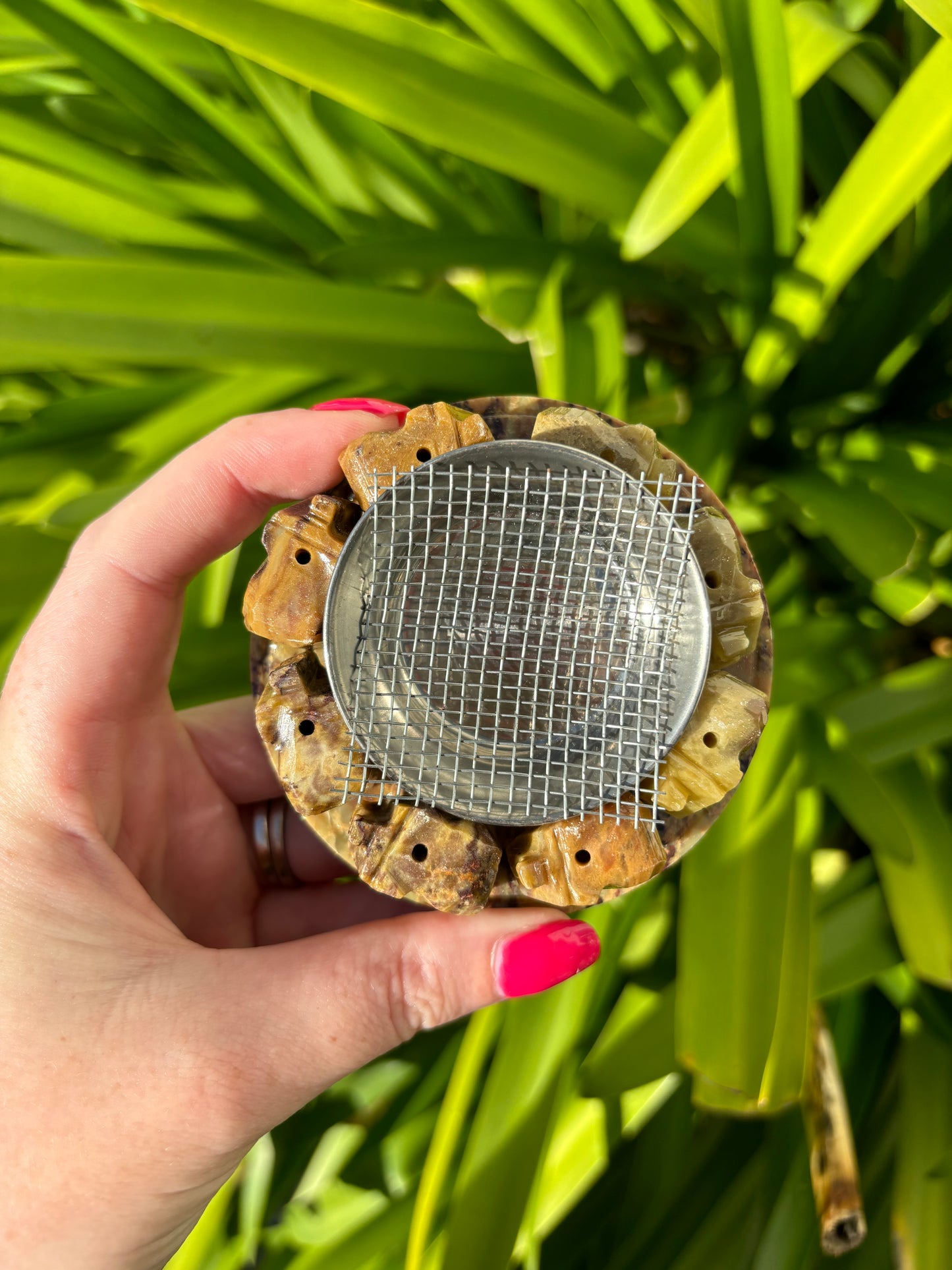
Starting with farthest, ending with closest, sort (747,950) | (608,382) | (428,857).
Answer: (608,382), (747,950), (428,857)

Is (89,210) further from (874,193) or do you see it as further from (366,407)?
(874,193)

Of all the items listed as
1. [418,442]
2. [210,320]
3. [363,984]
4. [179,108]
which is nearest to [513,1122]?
[363,984]

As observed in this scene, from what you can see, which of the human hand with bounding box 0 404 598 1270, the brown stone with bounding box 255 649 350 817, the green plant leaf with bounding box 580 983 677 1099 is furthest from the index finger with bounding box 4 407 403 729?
the green plant leaf with bounding box 580 983 677 1099

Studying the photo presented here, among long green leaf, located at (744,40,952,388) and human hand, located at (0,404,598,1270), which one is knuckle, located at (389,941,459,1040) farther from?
long green leaf, located at (744,40,952,388)

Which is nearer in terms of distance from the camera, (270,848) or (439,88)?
→ (439,88)

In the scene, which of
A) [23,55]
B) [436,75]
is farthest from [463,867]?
[23,55]

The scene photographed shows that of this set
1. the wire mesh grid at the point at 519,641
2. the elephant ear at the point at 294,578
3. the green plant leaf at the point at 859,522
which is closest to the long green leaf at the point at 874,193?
the green plant leaf at the point at 859,522

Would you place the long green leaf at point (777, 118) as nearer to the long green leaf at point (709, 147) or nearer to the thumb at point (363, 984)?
the long green leaf at point (709, 147)
